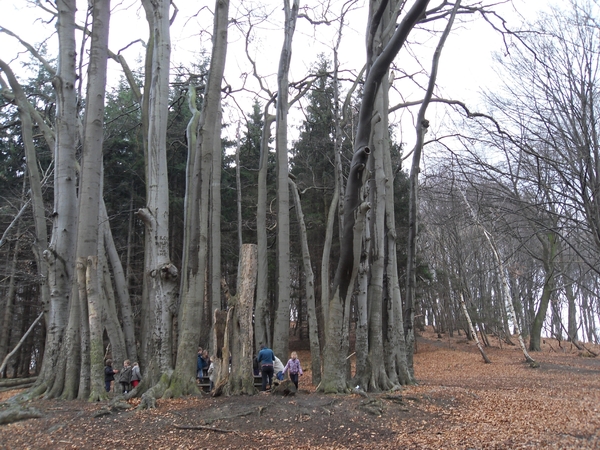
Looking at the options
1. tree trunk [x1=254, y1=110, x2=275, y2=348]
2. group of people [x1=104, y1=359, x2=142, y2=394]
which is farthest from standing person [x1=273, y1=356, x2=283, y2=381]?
group of people [x1=104, y1=359, x2=142, y2=394]

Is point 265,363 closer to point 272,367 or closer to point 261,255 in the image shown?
point 272,367

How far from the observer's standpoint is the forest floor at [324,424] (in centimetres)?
616

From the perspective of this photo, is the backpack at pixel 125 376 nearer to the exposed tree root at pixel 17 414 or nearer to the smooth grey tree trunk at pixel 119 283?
the smooth grey tree trunk at pixel 119 283

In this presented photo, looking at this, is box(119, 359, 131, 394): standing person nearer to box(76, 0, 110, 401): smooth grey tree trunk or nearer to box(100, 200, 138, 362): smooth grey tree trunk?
box(100, 200, 138, 362): smooth grey tree trunk

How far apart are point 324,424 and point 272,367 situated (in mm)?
4228

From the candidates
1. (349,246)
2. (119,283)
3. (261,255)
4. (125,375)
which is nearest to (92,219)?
(125,375)

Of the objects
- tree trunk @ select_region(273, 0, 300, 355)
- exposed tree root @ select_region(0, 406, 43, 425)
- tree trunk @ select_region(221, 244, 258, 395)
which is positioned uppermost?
tree trunk @ select_region(273, 0, 300, 355)

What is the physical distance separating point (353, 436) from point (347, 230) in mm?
3708

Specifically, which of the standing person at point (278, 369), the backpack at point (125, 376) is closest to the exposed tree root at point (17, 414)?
the backpack at point (125, 376)

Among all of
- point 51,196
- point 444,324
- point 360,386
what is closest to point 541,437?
point 360,386

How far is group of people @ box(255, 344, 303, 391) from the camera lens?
11.0m

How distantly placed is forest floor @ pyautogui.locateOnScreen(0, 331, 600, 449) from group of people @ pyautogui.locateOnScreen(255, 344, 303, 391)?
2.20 metres

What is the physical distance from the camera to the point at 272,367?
11031 millimetres

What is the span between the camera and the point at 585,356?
22.7 m
